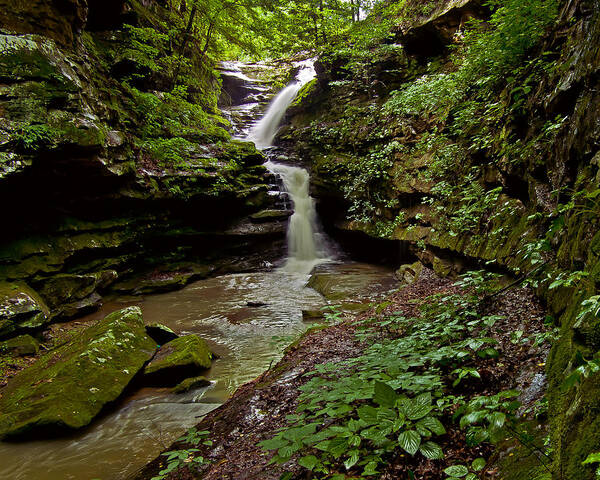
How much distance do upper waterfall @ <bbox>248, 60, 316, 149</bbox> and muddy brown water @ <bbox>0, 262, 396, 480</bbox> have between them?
1112cm

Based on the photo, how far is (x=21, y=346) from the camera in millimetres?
5402

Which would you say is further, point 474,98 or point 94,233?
point 94,233

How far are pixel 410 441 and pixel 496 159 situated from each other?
15.2 ft

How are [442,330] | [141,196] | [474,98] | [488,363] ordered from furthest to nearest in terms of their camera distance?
[141,196] < [474,98] < [442,330] < [488,363]

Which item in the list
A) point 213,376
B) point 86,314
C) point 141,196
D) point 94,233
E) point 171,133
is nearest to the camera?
point 213,376

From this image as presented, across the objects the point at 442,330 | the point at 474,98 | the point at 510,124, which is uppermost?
the point at 474,98

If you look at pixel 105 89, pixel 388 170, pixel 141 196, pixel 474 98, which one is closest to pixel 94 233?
pixel 141 196

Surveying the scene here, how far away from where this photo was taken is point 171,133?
36.5 feet

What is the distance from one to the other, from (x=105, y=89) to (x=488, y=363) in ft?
36.1

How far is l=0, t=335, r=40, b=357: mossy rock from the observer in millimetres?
5250

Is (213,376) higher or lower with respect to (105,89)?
lower

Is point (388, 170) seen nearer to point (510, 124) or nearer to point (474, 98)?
point (474, 98)

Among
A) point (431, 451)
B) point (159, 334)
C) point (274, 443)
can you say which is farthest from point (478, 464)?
point (159, 334)

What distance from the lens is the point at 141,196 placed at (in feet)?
29.8
